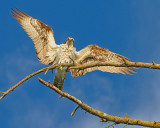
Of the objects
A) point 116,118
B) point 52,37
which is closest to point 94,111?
point 116,118

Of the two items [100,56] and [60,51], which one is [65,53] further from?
[100,56]

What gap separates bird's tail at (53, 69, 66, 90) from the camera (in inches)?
403

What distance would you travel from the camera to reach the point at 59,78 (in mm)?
10281

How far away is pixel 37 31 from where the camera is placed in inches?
442

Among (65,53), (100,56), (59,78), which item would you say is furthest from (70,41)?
(59,78)

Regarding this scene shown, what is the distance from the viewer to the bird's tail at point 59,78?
10227 mm

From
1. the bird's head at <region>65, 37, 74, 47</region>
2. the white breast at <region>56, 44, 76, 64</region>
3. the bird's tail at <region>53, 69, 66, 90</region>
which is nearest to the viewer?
the bird's tail at <region>53, 69, 66, 90</region>

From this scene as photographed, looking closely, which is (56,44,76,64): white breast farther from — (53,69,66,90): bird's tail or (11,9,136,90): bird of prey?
(53,69,66,90): bird's tail

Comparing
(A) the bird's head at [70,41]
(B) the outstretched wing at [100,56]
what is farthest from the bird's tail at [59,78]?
(A) the bird's head at [70,41]

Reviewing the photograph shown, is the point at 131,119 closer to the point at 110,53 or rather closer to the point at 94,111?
the point at 94,111

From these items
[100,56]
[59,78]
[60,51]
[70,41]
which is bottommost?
[59,78]

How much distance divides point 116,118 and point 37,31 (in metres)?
5.94

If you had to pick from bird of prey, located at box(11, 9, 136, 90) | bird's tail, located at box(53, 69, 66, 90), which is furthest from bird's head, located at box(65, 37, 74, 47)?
bird's tail, located at box(53, 69, 66, 90)

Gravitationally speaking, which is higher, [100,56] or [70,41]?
[100,56]
